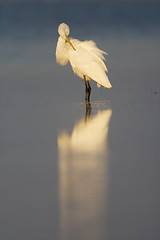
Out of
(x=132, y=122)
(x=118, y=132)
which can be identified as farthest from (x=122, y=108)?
(x=118, y=132)

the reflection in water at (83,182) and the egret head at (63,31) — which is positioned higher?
the egret head at (63,31)

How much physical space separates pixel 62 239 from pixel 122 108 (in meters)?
4.85

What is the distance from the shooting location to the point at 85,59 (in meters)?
8.66

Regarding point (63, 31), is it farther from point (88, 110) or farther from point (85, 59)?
point (88, 110)

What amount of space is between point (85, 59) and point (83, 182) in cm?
533

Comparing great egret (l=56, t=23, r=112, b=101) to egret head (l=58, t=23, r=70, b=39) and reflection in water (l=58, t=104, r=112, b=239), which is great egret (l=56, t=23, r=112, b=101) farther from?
reflection in water (l=58, t=104, r=112, b=239)

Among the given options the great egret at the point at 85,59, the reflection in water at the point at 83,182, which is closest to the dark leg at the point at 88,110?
the great egret at the point at 85,59

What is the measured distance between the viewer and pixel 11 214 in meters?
2.93

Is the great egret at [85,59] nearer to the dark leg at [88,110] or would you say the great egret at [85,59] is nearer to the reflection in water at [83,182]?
the dark leg at [88,110]

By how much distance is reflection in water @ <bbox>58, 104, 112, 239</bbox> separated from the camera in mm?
2738

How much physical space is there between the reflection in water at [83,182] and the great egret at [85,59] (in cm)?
304

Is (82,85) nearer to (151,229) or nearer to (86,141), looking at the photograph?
(86,141)

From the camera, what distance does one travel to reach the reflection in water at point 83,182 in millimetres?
2738

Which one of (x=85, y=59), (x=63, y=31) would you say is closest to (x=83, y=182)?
(x=85, y=59)
